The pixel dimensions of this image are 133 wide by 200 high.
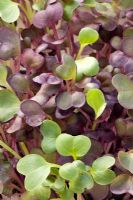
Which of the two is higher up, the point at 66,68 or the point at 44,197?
the point at 66,68

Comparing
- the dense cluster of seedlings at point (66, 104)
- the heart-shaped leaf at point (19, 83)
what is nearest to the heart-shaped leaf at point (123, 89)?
the dense cluster of seedlings at point (66, 104)

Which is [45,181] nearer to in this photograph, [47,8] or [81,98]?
[81,98]

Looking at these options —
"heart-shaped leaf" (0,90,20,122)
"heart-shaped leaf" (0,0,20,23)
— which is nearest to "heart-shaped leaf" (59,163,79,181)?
"heart-shaped leaf" (0,90,20,122)

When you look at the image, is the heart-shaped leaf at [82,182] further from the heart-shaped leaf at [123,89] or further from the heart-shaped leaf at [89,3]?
the heart-shaped leaf at [89,3]

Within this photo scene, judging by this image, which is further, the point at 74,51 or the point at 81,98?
the point at 74,51

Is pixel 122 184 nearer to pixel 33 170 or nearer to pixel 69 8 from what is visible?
pixel 33 170

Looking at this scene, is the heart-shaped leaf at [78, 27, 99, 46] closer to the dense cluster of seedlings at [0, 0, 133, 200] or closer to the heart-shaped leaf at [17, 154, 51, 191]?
the dense cluster of seedlings at [0, 0, 133, 200]

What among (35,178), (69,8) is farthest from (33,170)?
(69,8)

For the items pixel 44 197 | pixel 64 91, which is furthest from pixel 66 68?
pixel 44 197
